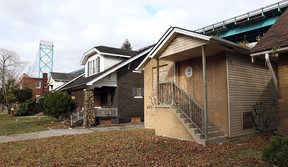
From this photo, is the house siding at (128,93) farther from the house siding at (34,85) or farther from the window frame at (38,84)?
the window frame at (38,84)

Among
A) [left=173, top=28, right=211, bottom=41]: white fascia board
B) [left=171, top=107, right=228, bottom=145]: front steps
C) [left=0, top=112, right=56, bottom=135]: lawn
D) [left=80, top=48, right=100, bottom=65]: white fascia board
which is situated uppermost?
[left=80, top=48, right=100, bottom=65]: white fascia board

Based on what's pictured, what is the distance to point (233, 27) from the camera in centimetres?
3353

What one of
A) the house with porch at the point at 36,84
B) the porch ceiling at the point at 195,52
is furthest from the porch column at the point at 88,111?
the house with porch at the point at 36,84

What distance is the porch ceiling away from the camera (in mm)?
9884

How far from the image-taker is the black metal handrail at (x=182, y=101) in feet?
33.7

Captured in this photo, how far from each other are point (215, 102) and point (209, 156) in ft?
13.1

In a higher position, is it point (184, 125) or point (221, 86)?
point (221, 86)

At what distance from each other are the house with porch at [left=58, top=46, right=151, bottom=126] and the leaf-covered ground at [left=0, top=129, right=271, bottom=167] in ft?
30.0

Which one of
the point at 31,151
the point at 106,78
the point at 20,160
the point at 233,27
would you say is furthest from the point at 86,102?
the point at 233,27

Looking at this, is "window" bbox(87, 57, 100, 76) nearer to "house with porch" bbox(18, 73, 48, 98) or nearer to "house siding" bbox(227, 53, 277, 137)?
"house siding" bbox(227, 53, 277, 137)

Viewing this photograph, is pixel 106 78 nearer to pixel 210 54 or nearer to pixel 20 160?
pixel 210 54

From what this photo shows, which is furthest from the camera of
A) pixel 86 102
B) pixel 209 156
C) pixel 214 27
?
pixel 214 27

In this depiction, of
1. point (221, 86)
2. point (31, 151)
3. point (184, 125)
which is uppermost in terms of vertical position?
point (221, 86)

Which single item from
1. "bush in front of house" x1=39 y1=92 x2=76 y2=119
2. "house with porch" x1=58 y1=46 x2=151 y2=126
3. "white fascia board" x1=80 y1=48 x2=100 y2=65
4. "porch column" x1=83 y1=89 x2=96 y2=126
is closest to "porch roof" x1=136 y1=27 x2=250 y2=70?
"house with porch" x1=58 y1=46 x2=151 y2=126
